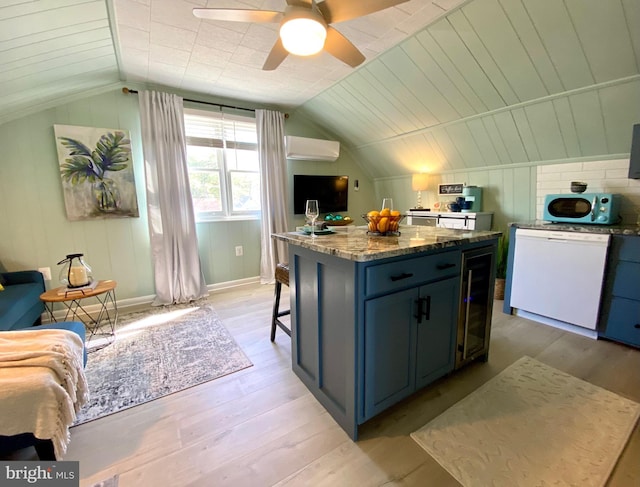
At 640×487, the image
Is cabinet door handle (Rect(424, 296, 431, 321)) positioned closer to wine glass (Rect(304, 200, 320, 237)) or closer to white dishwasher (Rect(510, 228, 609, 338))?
wine glass (Rect(304, 200, 320, 237))

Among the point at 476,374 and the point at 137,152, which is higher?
the point at 137,152

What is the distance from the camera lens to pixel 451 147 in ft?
11.8

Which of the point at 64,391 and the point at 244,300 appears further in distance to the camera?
the point at 244,300

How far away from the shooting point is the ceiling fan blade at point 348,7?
4.60 feet

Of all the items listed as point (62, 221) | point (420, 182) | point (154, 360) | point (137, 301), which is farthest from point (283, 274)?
point (420, 182)

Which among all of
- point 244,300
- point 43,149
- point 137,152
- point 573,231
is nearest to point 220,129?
point 137,152

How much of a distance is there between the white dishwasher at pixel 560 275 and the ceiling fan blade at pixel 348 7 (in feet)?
7.75

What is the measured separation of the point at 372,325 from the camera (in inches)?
53.3

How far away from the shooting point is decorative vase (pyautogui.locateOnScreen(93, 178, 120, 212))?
304 centimetres

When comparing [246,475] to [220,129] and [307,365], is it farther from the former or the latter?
[220,129]

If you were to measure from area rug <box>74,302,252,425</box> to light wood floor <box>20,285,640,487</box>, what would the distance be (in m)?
0.12

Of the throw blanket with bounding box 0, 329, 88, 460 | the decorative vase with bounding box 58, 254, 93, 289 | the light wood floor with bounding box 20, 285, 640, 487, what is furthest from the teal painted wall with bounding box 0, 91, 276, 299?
the light wood floor with bounding box 20, 285, 640, 487

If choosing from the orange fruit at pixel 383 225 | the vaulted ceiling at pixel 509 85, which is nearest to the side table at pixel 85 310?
the orange fruit at pixel 383 225

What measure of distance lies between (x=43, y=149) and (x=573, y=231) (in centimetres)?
509
